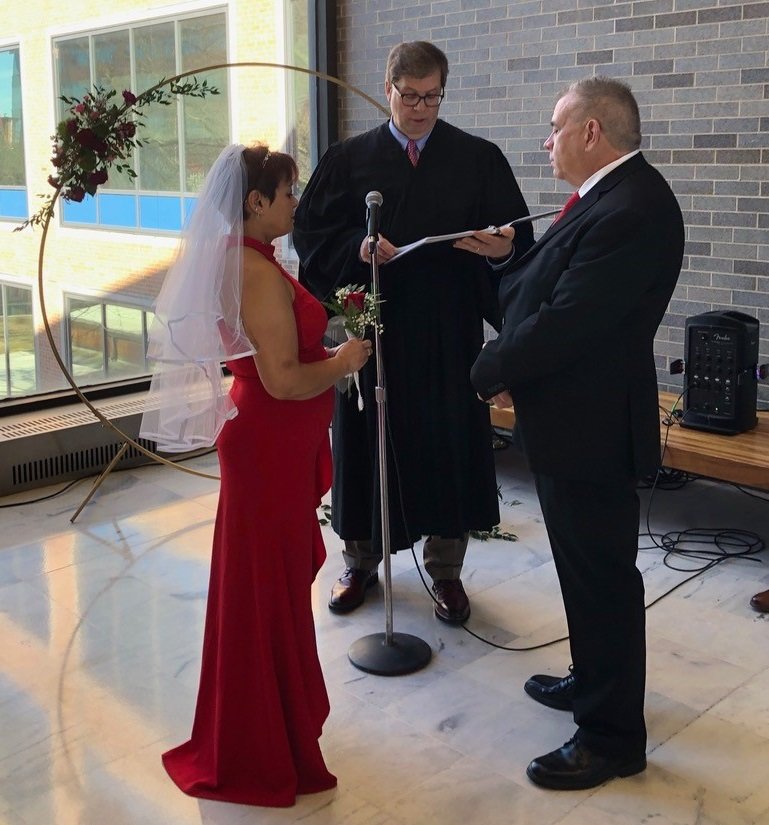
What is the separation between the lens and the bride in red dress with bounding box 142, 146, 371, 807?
231 centimetres

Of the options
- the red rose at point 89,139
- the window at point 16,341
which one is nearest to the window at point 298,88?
the window at point 16,341

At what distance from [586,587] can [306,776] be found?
2.75 ft

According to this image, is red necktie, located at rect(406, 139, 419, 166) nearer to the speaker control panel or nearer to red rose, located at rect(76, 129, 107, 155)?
red rose, located at rect(76, 129, 107, 155)

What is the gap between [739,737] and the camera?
2.75 meters

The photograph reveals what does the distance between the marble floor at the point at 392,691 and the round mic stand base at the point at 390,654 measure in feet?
0.13

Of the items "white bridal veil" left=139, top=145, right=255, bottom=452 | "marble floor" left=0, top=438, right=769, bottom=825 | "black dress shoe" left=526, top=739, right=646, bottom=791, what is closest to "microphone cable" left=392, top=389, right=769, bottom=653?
"marble floor" left=0, top=438, right=769, bottom=825

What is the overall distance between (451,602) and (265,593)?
120 cm

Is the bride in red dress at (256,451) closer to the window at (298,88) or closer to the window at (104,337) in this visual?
the window at (104,337)

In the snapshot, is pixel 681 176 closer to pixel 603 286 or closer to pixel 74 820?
pixel 603 286

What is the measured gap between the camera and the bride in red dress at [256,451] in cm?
231

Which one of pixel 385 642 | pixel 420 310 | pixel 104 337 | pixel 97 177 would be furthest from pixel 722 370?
pixel 104 337

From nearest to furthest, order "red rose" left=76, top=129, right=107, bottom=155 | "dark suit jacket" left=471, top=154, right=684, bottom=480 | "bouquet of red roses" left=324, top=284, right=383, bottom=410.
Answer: "dark suit jacket" left=471, top=154, right=684, bottom=480, "bouquet of red roses" left=324, top=284, right=383, bottom=410, "red rose" left=76, top=129, right=107, bottom=155

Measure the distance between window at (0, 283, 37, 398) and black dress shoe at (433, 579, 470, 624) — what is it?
3.00m

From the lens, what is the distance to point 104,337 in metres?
6.54
